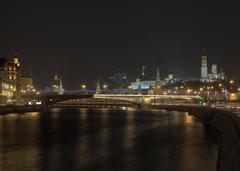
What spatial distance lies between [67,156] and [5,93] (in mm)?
91156

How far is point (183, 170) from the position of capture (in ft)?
82.2

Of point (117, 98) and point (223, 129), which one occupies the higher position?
point (117, 98)

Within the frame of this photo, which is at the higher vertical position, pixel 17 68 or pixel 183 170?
pixel 17 68

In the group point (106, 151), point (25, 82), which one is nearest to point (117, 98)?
point (25, 82)

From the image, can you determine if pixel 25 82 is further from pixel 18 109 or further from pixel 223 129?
pixel 223 129

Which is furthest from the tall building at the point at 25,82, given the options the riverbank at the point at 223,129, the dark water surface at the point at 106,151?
the dark water surface at the point at 106,151

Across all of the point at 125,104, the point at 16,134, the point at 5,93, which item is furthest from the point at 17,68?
the point at 16,134

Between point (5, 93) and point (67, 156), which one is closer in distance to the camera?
point (67, 156)

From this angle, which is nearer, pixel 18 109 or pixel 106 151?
pixel 106 151

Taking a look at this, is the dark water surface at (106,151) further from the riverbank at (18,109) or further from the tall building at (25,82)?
the tall building at (25,82)

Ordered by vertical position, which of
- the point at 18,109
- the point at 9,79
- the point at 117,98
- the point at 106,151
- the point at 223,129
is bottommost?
→ the point at 106,151

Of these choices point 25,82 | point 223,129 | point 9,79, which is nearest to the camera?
point 223,129

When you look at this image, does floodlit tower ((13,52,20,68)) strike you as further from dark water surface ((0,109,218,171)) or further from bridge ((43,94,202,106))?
dark water surface ((0,109,218,171))

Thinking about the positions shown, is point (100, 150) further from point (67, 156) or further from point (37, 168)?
point (37, 168)
